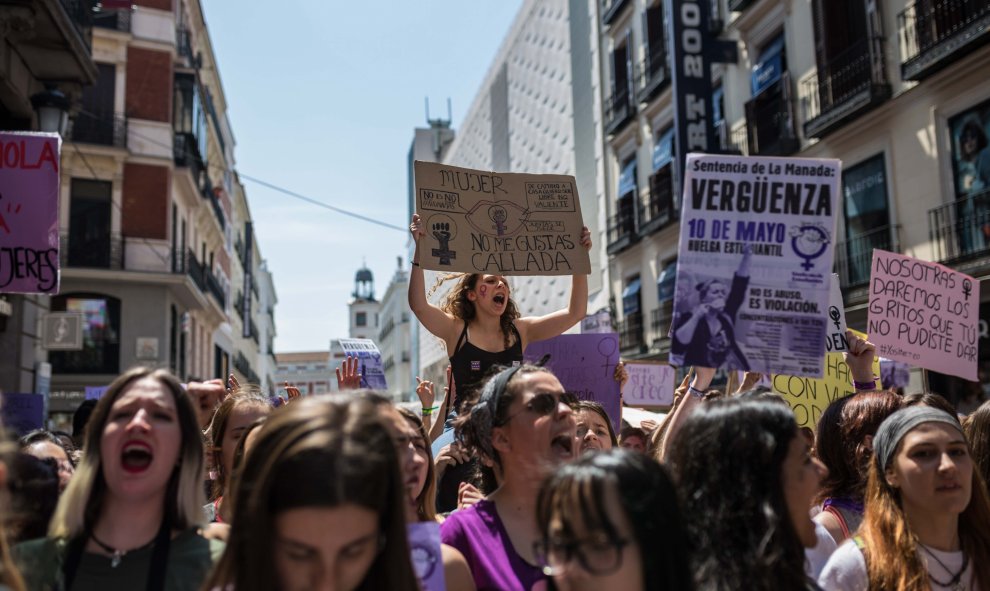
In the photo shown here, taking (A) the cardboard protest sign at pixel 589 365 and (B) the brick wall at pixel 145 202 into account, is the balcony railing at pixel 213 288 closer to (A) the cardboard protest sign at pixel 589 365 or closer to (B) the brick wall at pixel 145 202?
(B) the brick wall at pixel 145 202

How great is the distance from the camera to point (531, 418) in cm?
321

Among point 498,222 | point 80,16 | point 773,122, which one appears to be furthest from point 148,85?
point 498,222

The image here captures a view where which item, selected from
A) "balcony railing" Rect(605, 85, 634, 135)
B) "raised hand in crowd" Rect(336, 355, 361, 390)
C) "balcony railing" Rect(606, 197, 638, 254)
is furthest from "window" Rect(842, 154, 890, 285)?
"raised hand in crowd" Rect(336, 355, 361, 390)

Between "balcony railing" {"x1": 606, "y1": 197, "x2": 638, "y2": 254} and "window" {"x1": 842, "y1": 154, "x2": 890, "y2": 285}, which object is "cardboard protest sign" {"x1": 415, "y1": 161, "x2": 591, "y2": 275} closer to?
"window" {"x1": 842, "y1": 154, "x2": 890, "y2": 285}

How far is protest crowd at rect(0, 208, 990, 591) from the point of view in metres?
2.04

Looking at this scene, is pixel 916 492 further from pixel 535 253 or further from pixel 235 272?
pixel 235 272

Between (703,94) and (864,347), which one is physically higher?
(703,94)

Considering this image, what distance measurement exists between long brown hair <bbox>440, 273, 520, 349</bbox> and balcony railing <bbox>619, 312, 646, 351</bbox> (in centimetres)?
1989

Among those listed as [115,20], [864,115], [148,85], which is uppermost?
[115,20]

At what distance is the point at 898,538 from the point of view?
3.11 metres

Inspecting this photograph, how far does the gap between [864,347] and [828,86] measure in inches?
504

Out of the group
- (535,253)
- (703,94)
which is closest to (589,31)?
(703,94)

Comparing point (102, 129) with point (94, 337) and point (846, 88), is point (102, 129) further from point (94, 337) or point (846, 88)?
point (846, 88)

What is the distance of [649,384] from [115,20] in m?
22.4
